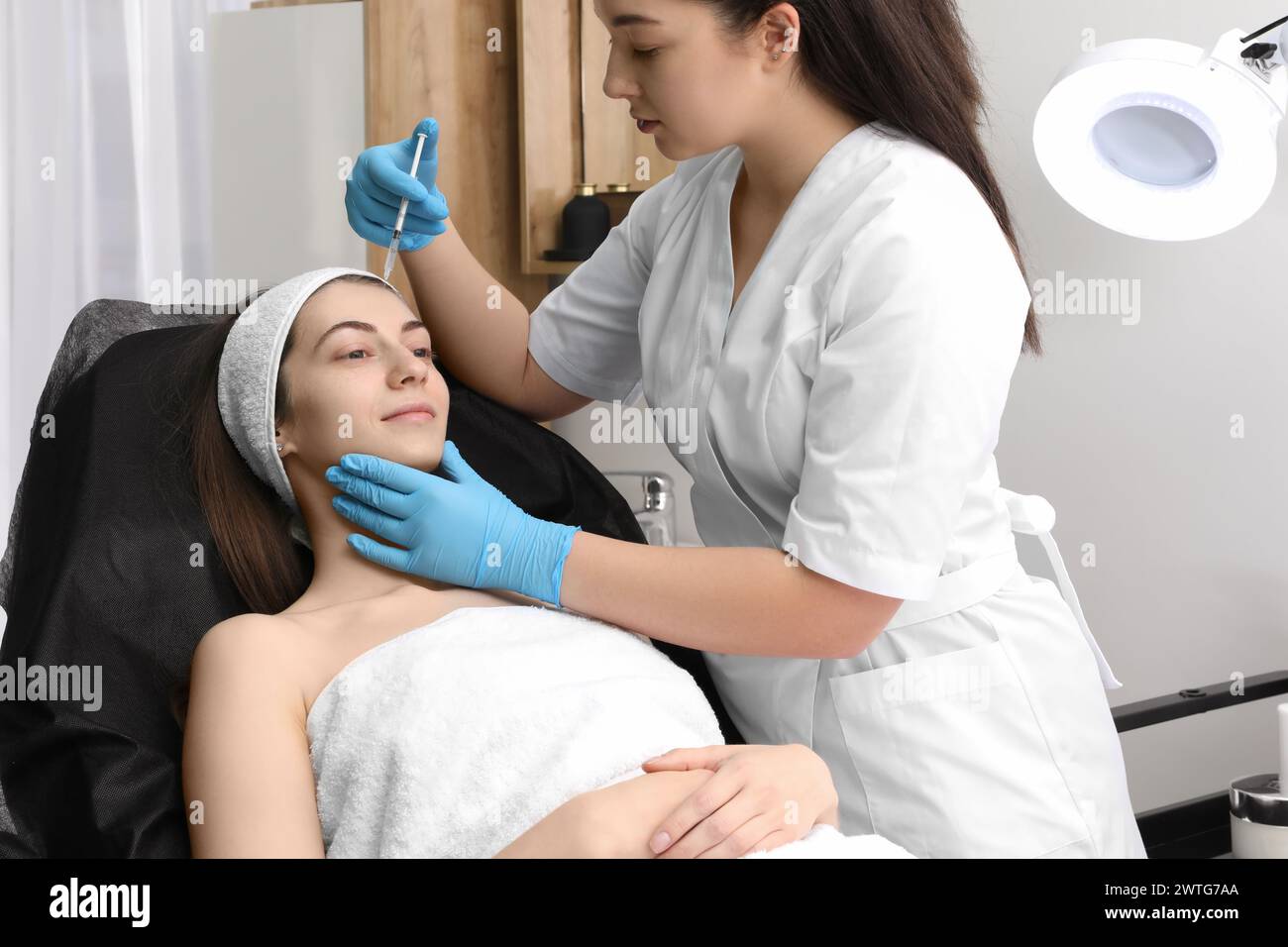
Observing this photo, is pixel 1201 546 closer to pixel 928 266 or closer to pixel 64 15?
pixel 928 266

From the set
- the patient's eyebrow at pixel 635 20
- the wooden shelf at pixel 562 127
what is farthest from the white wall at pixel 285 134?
the patient's eyebrow at pixel 635 20

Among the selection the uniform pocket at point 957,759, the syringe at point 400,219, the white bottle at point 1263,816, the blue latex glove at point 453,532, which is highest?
the syringe at point 400,219

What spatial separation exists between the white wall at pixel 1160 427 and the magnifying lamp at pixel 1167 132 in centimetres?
42

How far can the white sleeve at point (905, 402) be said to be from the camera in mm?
1117

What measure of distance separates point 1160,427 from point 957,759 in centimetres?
123

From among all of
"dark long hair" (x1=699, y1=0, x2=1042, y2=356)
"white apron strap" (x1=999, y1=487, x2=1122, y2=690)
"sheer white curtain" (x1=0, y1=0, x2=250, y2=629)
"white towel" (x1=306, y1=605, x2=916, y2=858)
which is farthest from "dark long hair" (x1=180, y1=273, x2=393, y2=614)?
"sheer white curtain" (x1=0, y1=0, x2=250, y2=629)

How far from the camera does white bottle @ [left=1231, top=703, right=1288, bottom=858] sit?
1454mm

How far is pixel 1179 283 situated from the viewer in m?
2.17

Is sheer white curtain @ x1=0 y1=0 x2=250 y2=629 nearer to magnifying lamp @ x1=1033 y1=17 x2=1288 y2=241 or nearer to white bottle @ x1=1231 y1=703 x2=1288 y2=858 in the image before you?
magnifying lamp @ x1=1033 y1=17 x2=1288 y2=241

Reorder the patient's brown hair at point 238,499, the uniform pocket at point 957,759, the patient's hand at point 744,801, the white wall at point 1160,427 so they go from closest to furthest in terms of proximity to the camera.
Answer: the patient's hand at point 744,801, the uniform pocket at point 957,759, the patient's brown hair at point 238,499, the white wall at point 1160,427

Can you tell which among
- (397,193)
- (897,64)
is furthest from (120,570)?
(897,64)

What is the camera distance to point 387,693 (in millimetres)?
1130

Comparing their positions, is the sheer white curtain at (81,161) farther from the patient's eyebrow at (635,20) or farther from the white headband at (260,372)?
the patient's eyebrow at (635,20)
